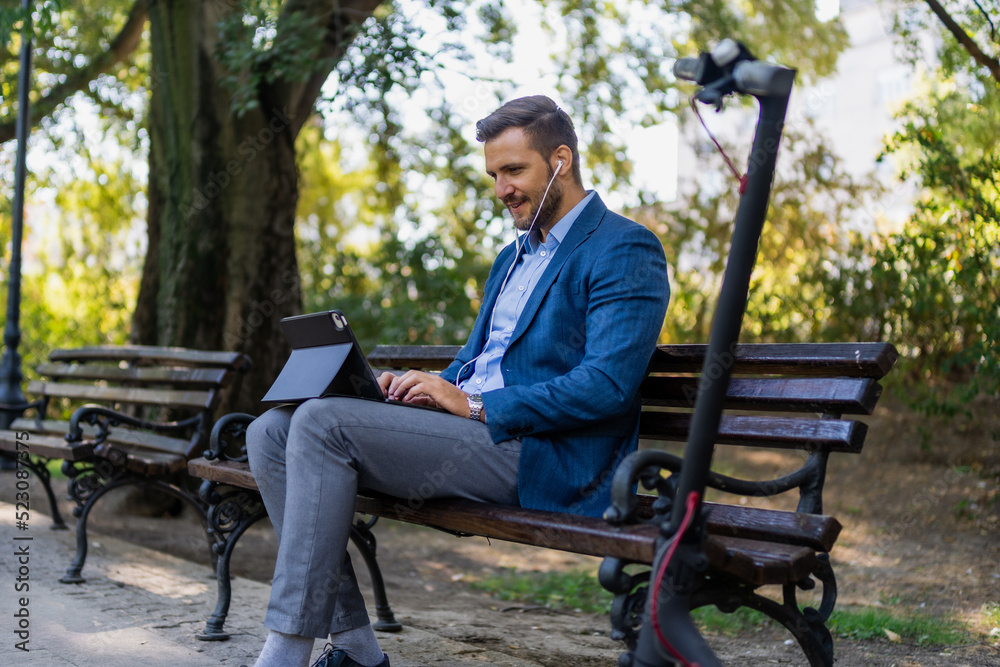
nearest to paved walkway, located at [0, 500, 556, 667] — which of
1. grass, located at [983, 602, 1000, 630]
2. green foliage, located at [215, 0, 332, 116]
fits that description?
grass, located at [983, 602, 1000, 630]

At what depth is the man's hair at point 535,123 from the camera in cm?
290

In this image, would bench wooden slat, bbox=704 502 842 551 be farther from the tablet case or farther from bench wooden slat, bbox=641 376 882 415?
the tablet case

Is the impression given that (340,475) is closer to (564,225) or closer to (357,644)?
(357,644)

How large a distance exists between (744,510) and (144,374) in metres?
3.71

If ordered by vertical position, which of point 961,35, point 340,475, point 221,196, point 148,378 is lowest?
point 148,378

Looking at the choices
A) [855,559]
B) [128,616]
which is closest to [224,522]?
[128,616]

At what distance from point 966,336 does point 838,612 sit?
3897 millimetres

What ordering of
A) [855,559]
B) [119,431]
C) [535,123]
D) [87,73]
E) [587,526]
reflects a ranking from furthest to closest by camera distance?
1. [87,73]
2. [855,559]
3. [119,431]
4. [535,123]
5. [587,526]

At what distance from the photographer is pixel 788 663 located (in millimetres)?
3434

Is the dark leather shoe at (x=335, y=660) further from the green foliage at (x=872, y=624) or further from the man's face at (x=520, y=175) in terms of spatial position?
the green foliage at (x=872, y=624)

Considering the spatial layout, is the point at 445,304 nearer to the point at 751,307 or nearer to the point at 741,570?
the point at 751,307

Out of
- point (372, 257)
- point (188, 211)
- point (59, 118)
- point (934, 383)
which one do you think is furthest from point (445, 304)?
point (59, 118)

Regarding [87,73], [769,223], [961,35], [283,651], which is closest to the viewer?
[283,651]

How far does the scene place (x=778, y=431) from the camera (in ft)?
8.57
